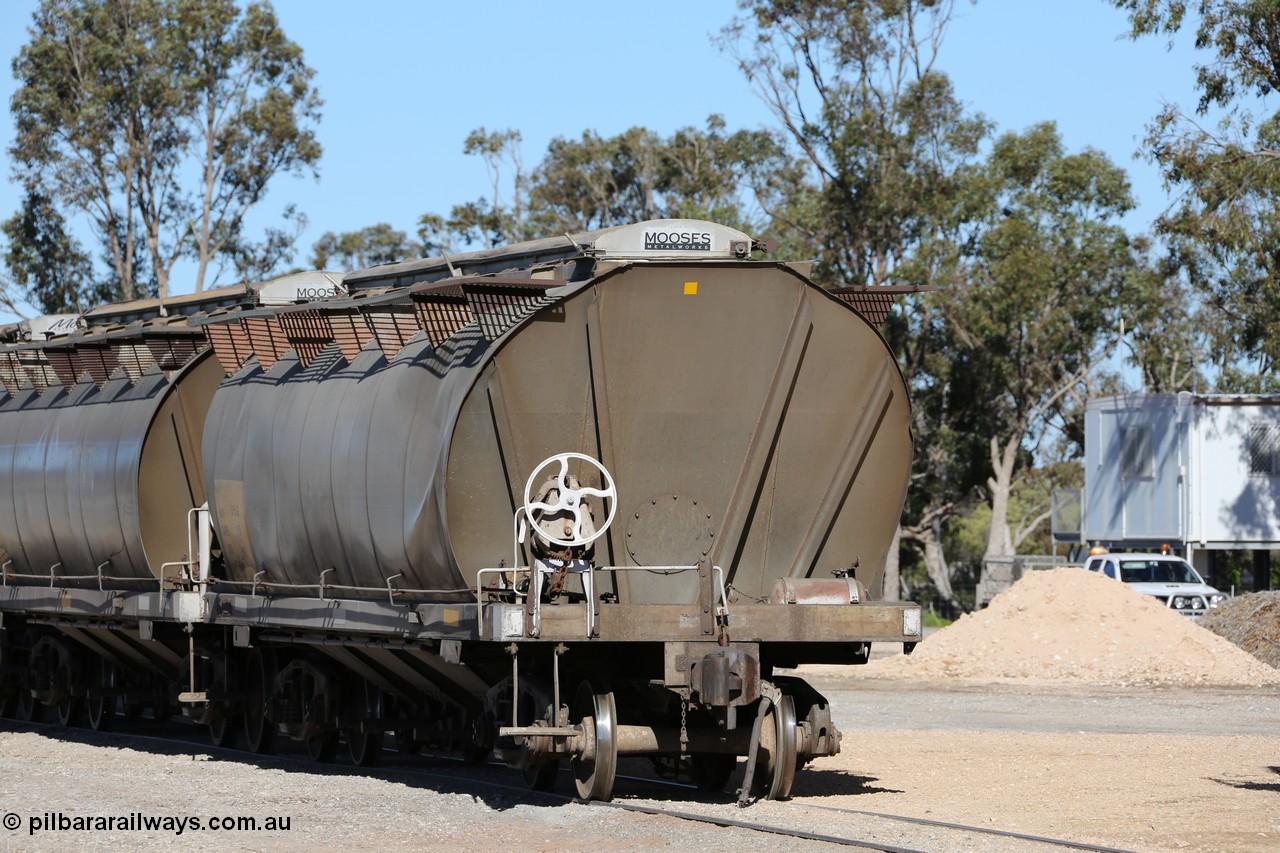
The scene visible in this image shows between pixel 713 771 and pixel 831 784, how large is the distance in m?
1.28

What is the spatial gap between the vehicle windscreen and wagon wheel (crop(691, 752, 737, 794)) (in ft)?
78.4

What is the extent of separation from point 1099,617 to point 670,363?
19623 millimetres

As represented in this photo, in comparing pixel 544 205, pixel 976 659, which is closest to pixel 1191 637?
pixel 976 659

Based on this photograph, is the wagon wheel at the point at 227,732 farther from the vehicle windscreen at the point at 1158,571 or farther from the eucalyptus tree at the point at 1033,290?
the eucalyptus tree at the point at 1033,290

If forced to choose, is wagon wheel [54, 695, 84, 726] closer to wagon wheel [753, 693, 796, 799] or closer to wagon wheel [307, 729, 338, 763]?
wagon wheel [307, 729, 338, 763]

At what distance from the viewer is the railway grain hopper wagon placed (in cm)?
1289

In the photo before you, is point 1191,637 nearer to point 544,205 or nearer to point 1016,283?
point 1016,283

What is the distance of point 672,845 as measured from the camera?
37.6 ft

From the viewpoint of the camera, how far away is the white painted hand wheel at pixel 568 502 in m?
12.8

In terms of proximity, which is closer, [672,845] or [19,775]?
[672,845]

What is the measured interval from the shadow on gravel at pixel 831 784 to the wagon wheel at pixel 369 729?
394 centimetres

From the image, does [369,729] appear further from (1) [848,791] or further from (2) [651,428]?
(2) [651,428]

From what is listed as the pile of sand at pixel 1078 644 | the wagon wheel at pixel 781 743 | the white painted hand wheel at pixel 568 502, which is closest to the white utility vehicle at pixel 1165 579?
the pile of sand at pixel 1078 644

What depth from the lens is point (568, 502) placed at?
1292cm
